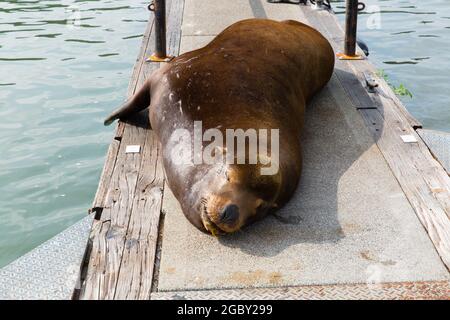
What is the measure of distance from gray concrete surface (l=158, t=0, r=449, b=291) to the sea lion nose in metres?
0.19

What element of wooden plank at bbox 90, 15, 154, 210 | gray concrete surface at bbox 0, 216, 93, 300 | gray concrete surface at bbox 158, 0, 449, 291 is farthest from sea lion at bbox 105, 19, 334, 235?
gray concrete surface at bbox 0, 216, 93, 300

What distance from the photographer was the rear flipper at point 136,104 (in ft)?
15.2

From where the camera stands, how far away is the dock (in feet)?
10.1

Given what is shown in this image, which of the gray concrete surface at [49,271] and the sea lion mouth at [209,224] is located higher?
the sea lion mouth at [209,224]

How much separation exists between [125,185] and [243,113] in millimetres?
847

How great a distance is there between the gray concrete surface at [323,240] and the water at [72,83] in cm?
171

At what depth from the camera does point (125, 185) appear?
398 centimetres

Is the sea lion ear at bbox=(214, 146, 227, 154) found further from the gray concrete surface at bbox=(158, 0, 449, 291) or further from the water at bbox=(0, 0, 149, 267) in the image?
the water at bbox=(0, 0, 149, 267)

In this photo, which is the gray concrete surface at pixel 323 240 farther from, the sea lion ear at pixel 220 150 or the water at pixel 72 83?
the water at pixel 72 83

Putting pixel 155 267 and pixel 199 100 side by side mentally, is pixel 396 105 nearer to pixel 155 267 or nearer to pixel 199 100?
pixel 199 100

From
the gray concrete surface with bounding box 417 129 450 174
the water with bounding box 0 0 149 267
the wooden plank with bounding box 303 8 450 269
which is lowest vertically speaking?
the water with bounding box 0 0 149 267

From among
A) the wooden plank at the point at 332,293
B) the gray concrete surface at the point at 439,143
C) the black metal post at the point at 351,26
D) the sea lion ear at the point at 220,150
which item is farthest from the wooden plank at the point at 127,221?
the black metal post at the point at 351,26
